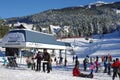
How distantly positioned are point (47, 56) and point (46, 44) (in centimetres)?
2818

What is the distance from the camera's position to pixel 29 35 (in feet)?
152

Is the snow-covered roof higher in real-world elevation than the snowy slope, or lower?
higher

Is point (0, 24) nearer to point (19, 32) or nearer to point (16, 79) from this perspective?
point (19, 32)

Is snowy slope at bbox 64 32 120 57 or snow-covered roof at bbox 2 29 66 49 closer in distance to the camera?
snow-covered roof at bbox 2 29 66 49

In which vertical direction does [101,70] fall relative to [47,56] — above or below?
below

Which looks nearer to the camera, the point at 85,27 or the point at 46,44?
the point at 46,44

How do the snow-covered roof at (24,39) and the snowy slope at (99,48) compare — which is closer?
the snow-covered roof at (24,39)

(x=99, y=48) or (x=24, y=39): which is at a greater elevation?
(x=24, y=39)

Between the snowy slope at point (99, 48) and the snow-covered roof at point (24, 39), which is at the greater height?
the snow-covered roof at point (24, 39)

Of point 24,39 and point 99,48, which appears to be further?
point 99,48

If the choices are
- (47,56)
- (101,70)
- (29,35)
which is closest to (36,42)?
(29,35)

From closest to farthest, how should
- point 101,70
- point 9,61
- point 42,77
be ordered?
point 42,77 → point 9,61 → point 101,70

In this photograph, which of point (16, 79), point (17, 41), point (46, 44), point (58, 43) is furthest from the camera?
point (58, 43)

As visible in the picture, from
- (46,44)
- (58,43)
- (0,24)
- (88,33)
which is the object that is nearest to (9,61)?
(46,44)
